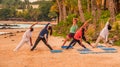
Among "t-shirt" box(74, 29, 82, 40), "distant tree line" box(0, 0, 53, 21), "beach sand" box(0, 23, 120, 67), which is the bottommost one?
"distant tree line" box(0, 0, 53, 21)

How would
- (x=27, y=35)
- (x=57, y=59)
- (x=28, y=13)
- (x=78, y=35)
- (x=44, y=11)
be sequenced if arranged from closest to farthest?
(x=57, y=59) < (x=27, y=35) < (x=78, y=35) < (x=44, y=11) < (x=28, y=13)

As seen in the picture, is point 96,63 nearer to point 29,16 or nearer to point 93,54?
point 93,54

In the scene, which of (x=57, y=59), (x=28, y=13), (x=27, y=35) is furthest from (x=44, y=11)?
(x=57, y=59)

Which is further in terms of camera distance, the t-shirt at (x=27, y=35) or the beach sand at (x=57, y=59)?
the t-shirt at (x=27, y=35)

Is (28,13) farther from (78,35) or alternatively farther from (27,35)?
(78,35)

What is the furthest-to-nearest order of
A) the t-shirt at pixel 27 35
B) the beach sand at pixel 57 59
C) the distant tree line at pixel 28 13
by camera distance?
the distant tree line at pixel 28 13 → the t-shirt at pixel 27 35 → the beach sand at pixel 57 59

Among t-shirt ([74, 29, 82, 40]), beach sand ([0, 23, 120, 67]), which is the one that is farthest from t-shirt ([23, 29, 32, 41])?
t-shirt ([74, 29, 82, 40])

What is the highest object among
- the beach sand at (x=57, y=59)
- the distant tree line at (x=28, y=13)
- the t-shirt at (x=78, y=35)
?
the t-shirt at (x=78, y=35)

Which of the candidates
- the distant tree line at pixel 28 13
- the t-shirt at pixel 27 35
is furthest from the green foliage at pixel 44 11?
the t-shirt at pixel 27 35

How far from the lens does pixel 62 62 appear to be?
14.3m

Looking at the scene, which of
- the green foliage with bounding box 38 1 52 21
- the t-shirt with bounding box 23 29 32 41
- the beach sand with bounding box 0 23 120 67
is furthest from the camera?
the green foliage with bounding box 38 1 52 21

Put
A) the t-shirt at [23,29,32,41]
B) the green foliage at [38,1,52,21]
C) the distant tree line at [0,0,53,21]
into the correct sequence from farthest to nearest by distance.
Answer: the distant tree line at [0,0,53,21] < the green foliage at [38,1,52,21] < the t-shirt at [23,29,32,41]

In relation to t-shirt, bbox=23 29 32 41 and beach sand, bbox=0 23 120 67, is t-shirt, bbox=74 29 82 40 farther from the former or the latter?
t-shirt, bbox=23 29 32 41

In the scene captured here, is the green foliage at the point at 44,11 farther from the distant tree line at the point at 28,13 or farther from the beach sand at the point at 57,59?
the beach sand at the point at 57,59
